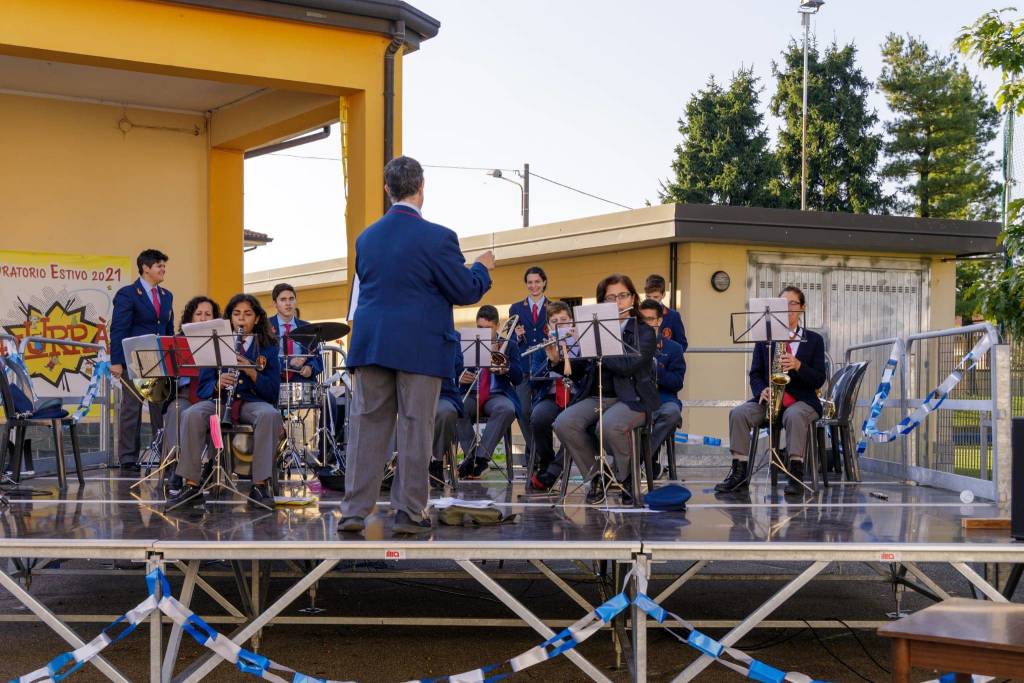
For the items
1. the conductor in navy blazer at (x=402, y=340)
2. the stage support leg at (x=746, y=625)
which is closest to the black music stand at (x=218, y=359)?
the conductor in navy blazer at (x=402, y=340)

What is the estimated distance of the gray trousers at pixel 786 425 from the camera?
26.7 feet

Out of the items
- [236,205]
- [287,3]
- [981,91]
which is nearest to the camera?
[287,3]

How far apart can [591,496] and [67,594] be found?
13.6ft

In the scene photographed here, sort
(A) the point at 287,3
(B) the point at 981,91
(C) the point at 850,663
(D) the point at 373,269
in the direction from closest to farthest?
(D) the point at 373,269 < (C) the point at 850,663 < (A) the point at 287,3 < (B) the point at 981,91

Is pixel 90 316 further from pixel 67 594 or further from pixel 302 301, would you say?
pixel 302 301

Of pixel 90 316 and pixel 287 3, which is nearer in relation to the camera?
pixel 287 3

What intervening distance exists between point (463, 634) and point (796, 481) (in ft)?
8.23

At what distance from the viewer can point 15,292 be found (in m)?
12.4

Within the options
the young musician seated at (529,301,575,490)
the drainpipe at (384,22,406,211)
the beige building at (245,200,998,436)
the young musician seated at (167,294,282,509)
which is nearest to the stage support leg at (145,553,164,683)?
the young musician seated at (167,294,282,509)

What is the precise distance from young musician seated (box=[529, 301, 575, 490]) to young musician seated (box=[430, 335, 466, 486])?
0.61 metres

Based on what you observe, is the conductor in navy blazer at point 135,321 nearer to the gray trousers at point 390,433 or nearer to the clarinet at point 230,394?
the clarinet at point 230,394

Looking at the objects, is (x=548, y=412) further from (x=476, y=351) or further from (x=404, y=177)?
(x=404, y=177)

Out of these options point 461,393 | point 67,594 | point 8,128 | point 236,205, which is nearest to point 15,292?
point 8,128

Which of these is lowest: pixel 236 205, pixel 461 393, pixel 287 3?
pixel 461 393
